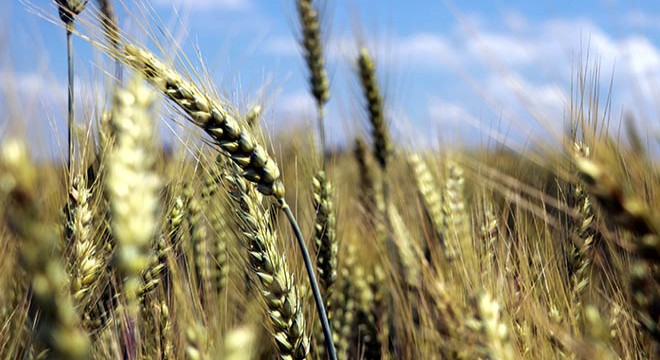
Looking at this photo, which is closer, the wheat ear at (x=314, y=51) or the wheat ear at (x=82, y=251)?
the wheat ear at (x=82, y=251)

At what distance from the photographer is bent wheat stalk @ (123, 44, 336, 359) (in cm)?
142

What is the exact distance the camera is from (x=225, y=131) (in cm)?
144

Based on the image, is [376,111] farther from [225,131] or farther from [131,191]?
[131,191]

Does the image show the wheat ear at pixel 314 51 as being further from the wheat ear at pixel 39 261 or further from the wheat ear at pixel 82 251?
the wheat ear at pixel 39 261

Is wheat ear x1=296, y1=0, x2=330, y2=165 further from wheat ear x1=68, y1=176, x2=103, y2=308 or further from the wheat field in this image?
wheat ear x1=68, y1=176, x2=103, y2=308

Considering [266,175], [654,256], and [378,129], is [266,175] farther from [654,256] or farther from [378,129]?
[378,129]

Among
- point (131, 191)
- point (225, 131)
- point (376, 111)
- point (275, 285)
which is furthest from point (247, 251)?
point (376, 111)

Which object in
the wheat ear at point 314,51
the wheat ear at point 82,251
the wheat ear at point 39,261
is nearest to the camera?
the wheat ear at point 39,261

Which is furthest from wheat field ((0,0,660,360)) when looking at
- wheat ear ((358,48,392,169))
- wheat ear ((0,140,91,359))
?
wheat ear ((358,48,392,169))

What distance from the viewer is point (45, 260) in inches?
23.6

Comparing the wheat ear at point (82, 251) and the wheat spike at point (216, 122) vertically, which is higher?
the wheat spike at point (216, 122)

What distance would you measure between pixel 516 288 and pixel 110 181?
1103 millimetres

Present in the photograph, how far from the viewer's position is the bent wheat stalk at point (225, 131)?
1416 mm

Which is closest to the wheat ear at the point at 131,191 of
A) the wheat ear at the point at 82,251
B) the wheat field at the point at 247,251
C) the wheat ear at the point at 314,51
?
the wheat field at the point at 247,251
